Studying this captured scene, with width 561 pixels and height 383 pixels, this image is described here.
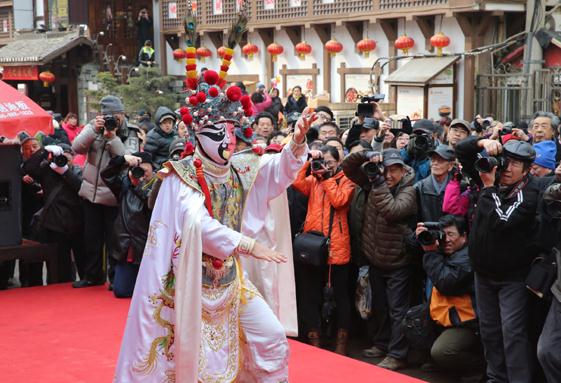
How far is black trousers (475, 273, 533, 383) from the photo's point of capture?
5.38 m

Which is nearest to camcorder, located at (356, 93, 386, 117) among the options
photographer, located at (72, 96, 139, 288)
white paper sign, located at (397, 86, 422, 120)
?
photographer, located at (72, 96, 139, 288)

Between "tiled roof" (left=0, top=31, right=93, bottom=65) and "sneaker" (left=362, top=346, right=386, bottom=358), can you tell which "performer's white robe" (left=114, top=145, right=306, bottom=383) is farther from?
"tiled roof" (left=0, top=31, right=93, bottom=65)

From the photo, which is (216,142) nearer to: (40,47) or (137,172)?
(137,172)

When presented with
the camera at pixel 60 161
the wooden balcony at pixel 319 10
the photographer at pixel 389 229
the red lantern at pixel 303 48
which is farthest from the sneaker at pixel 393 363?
the red lantern at pixel 303 48

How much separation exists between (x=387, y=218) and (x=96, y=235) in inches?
116

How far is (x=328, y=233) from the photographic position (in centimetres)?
664

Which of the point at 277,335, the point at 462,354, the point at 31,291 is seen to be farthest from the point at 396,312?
the point at 31,291

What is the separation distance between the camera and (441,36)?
15.7 m

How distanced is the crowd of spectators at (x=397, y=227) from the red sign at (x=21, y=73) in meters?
16.5

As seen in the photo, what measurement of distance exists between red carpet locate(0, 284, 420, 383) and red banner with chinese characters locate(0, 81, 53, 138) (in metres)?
1.44

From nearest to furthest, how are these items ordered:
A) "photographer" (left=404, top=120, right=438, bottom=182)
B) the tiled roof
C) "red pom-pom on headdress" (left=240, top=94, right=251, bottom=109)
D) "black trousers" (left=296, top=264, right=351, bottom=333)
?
"red pom-pom on headdress" (left=240, top=94, right=251, bottom=109), "black trousers" (left=296, top=264, right=351, bottom=333), "photographer" (left=404, top=120, right=438, bottom=182), the tiled roof

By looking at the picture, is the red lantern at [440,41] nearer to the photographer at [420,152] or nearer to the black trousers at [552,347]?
the photographer at [420,152]

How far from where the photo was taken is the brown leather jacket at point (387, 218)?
626 cm

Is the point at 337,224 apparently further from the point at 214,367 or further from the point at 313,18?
the point at 313,18
